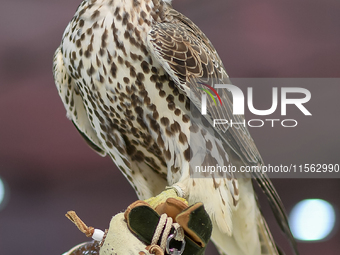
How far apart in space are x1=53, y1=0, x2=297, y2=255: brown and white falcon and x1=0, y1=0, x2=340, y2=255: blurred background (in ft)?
0.60

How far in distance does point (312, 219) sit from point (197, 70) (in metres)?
0.77

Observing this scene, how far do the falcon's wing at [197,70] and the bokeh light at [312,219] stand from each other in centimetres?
17

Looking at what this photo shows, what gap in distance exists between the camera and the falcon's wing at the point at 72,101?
106cm

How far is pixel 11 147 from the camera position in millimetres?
1290

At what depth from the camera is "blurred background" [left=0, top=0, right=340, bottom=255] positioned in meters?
1.17

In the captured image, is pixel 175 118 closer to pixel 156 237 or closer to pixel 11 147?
pixel 156 237

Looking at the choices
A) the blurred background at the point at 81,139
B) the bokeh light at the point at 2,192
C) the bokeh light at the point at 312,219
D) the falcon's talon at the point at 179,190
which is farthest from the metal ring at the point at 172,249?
the bokeh light at the point at 2,192

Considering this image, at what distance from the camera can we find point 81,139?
1.32 metres

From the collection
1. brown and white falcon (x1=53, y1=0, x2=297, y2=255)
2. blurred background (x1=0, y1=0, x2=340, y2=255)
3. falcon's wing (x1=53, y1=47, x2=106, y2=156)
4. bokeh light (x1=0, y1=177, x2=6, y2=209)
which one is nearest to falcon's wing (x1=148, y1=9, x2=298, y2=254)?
brown and white falcon (x1=53, y1=0, x2=297, y2=255)

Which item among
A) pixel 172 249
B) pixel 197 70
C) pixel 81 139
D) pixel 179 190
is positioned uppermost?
pixel 197 70

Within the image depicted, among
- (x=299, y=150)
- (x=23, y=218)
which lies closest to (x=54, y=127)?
(x=23, y=218)

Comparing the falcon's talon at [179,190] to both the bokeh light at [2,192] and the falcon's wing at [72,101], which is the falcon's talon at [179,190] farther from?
the bokeh light at [2,192]

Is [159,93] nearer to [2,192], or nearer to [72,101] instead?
[72,101]

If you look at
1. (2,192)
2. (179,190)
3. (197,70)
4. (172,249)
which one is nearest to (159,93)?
(197,70)
